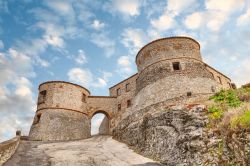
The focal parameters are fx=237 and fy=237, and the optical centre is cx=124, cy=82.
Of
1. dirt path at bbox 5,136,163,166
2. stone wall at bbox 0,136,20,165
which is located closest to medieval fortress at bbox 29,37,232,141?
dirt path at bbox 5,136,163,166

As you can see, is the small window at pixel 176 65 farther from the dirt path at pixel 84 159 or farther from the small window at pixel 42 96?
the small window at pixel 42 96

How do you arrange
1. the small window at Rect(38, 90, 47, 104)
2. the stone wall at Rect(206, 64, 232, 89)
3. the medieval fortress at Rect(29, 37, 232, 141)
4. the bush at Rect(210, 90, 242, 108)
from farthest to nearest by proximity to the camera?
the stone wall at Rect(206, 64, 232, 89)
the small window at Rect(38, 90, 47, 104)
the medieval fortress at Rect(29, 37, 232, 141)
the bush at Rect(210, 90, 242, 108)

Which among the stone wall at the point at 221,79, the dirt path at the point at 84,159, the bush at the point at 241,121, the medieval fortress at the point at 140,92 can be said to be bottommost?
the dirt path at the point at 84,159

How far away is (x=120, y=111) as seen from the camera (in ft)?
102

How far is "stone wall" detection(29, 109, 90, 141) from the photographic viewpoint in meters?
26.2

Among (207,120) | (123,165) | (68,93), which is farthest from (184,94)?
(68,93)

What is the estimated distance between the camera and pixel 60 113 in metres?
28.0

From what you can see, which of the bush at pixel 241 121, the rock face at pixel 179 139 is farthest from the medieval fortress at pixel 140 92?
the bush at pixel 241 121

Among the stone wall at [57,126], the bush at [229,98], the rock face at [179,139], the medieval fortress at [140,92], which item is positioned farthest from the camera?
the stone wall at [57,126]

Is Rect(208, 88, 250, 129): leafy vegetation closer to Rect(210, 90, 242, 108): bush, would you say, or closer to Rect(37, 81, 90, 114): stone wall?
Rect(210, 90, 242, 108): bush

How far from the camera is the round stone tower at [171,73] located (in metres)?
21.7

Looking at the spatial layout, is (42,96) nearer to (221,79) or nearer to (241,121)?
(241,121)

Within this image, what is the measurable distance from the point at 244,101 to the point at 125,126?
984cm

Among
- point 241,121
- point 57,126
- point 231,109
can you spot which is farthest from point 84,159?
point 57,126
